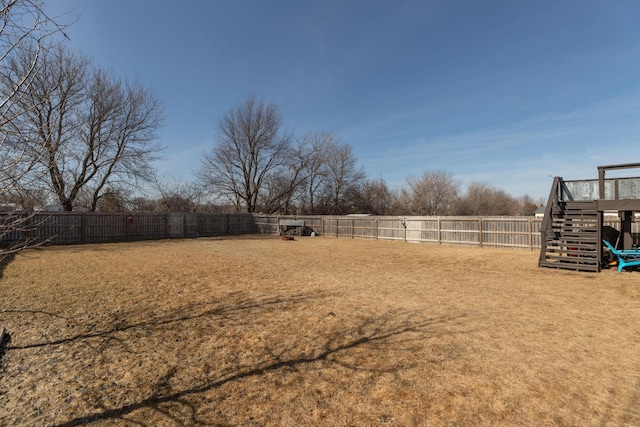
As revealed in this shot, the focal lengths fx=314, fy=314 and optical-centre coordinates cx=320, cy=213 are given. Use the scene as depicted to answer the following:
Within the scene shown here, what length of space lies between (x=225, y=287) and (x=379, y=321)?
341 centimetres

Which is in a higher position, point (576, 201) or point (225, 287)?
point (576, 201)

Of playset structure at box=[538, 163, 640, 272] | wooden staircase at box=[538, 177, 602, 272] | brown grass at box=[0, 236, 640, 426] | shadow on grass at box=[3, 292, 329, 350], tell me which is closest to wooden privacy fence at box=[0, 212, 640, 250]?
playset structure at box=[538, 163, 640, 272]

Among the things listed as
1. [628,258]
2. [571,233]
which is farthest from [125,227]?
[628,258]

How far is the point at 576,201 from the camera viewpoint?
9273 mm

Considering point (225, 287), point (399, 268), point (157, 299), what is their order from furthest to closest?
1. point (399, 268)
2. point (225, 287)
3. point (157, 299)

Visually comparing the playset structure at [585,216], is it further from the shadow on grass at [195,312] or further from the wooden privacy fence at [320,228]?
the shadow on grass at [195,312]

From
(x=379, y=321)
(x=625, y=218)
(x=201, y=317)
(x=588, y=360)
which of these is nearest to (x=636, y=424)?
(x=588, y=360)

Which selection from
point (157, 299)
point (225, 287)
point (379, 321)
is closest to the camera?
point (379, 321)

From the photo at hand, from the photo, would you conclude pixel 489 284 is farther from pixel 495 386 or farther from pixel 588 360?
pixel 495 386

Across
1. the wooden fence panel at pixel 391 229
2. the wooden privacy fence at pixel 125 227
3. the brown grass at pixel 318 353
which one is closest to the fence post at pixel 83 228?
the wooden privacy fence at pixel 125 227

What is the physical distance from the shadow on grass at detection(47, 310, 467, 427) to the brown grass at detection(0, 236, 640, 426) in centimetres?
2

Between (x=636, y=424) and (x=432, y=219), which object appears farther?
(x=432, y=219)

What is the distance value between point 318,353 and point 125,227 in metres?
18.3

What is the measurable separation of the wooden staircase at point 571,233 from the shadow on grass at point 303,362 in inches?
240
